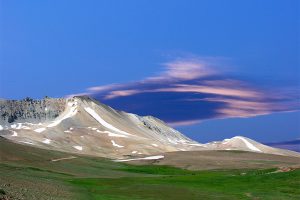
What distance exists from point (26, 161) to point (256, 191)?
9161 cm

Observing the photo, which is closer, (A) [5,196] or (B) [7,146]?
(A) [5,196]

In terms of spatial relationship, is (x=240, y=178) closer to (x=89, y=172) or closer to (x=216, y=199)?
(x=216, y=199)

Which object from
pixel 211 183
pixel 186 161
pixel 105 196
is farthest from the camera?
pixel 186 161

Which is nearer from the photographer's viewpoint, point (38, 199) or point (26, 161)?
point (38, 199)

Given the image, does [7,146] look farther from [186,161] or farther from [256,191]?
[256,191]

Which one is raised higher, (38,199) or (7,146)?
(7,146)

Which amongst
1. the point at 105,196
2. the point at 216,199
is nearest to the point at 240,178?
the point at 216,199

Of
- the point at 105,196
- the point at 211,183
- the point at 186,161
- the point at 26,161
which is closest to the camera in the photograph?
the point at 105,196

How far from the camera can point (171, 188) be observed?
72812 millimetres

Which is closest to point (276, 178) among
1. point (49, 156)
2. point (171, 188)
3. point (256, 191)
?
Result: point (256, 191)

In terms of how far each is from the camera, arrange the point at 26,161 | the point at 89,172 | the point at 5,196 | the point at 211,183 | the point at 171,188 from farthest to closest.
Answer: the point at 26,161 → the point at 89,172 → the point at 211,183 → the point at 171,188 → the point at 5,196

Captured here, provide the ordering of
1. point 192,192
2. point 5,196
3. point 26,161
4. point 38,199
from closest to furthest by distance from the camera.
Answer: point 5,196
point 38,199
point 192,192
point 26,161

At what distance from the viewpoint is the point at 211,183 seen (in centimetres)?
8238

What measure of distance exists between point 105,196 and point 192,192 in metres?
12.8
